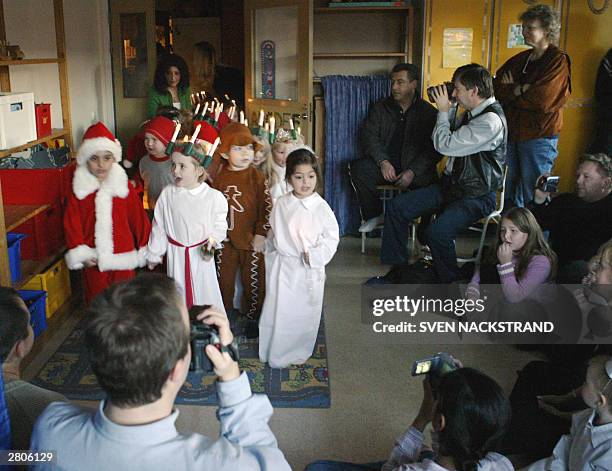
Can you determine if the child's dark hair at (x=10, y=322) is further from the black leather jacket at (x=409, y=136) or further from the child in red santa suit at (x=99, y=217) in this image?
the black leather jacket at (x=409, y=136)

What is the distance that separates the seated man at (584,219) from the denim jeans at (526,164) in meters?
0.93

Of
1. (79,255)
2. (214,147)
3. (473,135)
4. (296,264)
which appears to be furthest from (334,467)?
(473,135)

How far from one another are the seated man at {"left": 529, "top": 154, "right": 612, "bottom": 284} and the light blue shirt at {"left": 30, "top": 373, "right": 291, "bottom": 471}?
8.06 feet

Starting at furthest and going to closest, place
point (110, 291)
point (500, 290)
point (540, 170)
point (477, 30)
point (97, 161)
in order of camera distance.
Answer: point (477, 30) → point (540, 170) → point (500, 290) → point (97, 161) → point (110, 291)

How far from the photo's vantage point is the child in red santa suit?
10.6 feet

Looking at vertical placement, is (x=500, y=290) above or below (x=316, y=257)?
below

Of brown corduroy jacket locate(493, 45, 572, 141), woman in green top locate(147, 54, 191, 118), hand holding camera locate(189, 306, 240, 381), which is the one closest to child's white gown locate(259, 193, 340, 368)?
hand holding camera locate(189, 306, 240, 381)

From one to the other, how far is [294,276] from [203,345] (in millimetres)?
1748

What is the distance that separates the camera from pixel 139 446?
1.14m

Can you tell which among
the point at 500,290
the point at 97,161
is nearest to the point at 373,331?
the point at 500,290

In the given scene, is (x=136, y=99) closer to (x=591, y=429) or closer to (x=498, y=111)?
(x=498, y=111)

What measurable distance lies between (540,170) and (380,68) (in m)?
1.71

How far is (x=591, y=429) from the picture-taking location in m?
1.84

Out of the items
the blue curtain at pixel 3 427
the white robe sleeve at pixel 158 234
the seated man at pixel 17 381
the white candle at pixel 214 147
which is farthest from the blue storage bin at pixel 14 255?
the blue curtain at pixel 3 427
